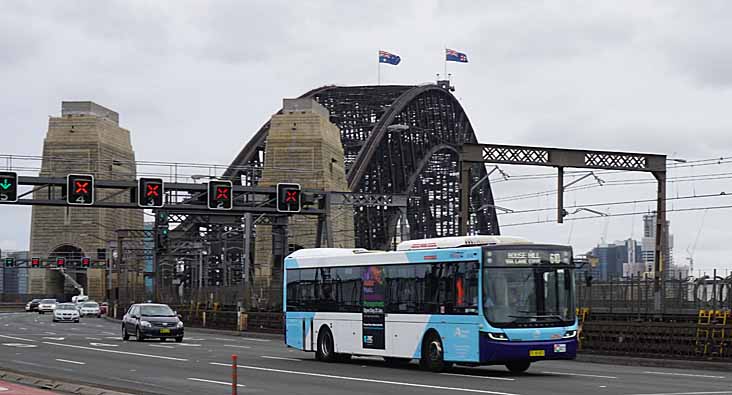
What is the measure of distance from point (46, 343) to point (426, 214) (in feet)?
348

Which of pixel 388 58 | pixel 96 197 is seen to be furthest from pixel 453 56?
pixel 96 197

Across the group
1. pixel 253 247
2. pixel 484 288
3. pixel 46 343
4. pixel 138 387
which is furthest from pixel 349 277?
pixel 253 247

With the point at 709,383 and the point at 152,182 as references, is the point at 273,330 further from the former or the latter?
the point at 709,383

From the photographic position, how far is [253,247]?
113562mm

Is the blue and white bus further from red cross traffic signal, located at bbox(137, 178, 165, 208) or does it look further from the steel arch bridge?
the steel arch bridge

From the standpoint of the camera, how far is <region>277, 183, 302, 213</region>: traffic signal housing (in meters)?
50.5

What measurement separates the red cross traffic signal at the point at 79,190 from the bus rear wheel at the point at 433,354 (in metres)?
24.7

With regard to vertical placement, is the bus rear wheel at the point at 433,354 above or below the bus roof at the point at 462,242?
below

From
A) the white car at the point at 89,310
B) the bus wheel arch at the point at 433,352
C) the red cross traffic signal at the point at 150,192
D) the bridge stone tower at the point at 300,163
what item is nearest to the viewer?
the bus wheel arch at the point at 433,352

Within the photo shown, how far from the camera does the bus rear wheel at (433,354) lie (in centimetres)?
2673

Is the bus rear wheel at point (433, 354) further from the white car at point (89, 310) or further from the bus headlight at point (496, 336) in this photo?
the white car at point (89, 310)

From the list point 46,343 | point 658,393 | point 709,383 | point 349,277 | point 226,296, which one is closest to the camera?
point 658,393

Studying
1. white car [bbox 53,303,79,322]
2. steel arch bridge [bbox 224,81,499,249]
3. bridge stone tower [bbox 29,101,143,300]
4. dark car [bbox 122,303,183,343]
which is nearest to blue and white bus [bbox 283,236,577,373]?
dark car [bbox 122,303,183,343]

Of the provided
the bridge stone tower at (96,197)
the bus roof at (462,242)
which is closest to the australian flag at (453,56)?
the bridge stone tower at (96,197)
